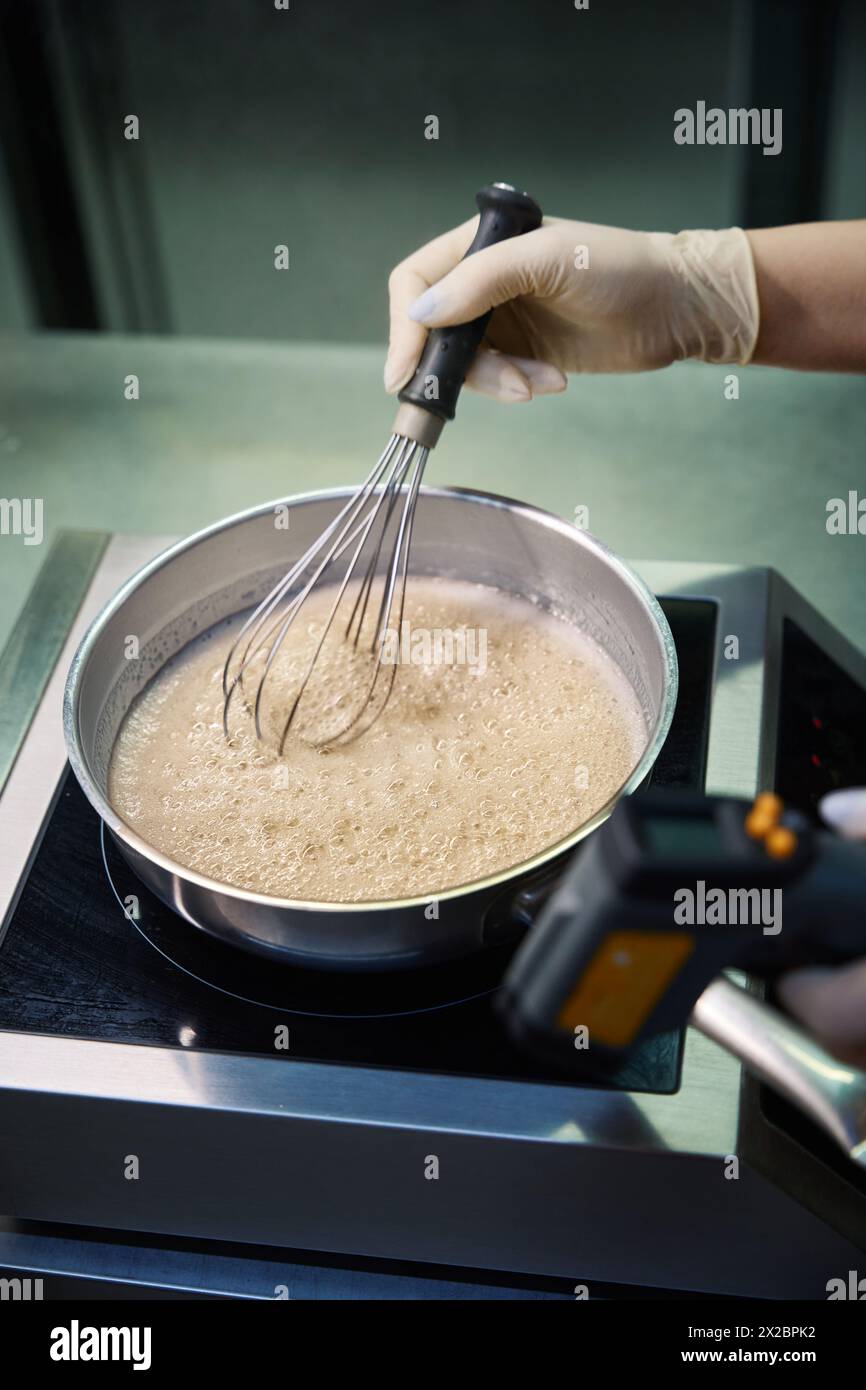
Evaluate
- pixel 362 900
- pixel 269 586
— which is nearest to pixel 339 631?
pixel 269 586

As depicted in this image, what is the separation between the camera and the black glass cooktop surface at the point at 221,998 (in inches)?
30.1

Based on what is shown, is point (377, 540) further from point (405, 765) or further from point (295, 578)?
point (405, 765)

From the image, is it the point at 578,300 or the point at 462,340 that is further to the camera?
the point at 578,300

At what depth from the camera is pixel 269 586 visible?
3.44ft

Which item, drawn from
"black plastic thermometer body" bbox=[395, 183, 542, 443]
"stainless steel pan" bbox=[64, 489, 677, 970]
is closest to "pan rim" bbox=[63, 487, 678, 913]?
"stainless steel pan" bbox=[64, 489, 677, 970]

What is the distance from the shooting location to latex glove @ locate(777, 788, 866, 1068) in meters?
0.62

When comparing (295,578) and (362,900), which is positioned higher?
(295,578)

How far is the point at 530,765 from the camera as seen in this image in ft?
2.93

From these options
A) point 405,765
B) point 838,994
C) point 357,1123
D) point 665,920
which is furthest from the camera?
point 405,765

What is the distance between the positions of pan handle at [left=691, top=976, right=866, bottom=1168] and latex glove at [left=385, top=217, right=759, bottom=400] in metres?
0.58

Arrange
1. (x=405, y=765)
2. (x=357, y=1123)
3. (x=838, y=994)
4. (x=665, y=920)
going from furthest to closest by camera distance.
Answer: (x=405, y=765), (x=357, y=1123), (x=838, y=994), (x=665, y=920)

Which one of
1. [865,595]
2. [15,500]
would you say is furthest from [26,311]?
[865,595]

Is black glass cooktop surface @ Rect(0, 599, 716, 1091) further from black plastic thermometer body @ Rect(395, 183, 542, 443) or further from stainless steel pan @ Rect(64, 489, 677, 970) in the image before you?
black plastic thermometer body @ Rect(395, 183, 542, 443)
